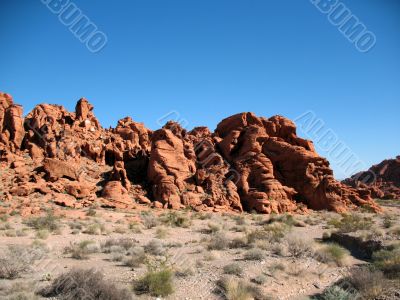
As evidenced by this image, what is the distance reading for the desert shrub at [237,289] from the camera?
26.2 feet

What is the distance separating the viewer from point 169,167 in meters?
34.4

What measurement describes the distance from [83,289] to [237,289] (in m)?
3.64

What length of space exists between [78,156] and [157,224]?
17905 millimetres

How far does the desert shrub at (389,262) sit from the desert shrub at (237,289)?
13.6ft

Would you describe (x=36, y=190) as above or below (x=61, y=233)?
below

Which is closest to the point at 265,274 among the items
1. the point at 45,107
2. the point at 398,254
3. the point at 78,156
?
the point at 398,254

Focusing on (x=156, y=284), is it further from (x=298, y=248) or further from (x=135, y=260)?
(x=298, y=248)

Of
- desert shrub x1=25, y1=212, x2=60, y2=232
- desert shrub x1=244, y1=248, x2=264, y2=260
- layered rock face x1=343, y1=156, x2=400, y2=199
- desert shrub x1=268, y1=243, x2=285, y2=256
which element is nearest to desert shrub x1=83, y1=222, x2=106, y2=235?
desert shrub x1=25, y1=212, x2=60, y2=232

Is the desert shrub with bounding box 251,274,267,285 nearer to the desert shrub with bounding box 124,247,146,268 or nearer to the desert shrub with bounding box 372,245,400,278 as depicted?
the desert shrub with bounding box 372,245,400,278

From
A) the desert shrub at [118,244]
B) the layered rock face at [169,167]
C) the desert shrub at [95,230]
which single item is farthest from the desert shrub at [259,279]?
the layered rock face at [169,167]

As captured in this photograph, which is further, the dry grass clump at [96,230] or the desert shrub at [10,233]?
the dry grass clump at [96,230]

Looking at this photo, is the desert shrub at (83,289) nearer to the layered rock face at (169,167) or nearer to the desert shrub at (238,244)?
the desert shrub at (238,244)

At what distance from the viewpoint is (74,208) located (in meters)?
27.4

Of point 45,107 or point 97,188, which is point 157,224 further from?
point 45,107
